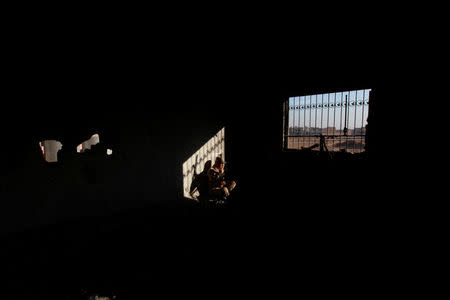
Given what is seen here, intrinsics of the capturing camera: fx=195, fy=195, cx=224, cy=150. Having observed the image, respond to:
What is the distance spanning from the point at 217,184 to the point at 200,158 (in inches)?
33.7

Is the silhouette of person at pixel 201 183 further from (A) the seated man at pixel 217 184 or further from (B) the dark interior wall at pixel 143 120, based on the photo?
(B) the dark interior wall at pixel 143 120

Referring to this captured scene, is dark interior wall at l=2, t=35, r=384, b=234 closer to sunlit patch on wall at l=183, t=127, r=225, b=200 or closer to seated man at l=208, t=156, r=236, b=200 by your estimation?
sunlit patch on wall at l=183, t=127, r=225, b=200

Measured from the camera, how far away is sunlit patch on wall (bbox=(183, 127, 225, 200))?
497 cm

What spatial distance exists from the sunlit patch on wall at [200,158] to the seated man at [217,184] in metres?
0.33

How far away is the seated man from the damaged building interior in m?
0.26

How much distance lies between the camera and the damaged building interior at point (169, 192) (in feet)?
7.13

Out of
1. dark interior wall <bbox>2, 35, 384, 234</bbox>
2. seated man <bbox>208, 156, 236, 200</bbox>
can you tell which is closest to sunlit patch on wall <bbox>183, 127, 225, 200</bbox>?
dark interior wall <bbox>2, 35, 384, 234</bbox>

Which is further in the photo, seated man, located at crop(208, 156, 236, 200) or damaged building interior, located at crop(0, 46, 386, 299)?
seated man, located at crop(208, 156, 236, 200)

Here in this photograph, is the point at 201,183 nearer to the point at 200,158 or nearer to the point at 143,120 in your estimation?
the point at 200,158

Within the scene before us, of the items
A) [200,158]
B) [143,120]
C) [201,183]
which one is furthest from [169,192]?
[143,120]

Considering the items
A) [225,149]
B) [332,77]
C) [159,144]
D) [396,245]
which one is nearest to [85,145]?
[159,144]

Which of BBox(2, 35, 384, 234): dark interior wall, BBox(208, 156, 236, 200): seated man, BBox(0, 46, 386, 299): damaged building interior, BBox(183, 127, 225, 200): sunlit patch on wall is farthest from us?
BBox(208, 156, 236, 200): seated man

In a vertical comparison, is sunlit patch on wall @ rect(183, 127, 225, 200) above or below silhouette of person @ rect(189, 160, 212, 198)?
above

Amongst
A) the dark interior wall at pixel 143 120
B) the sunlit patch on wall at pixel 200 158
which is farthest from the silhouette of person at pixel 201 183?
the dark interior wall at pixel 143 120
